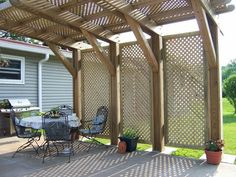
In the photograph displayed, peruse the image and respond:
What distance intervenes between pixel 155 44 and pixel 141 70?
71 centimetres

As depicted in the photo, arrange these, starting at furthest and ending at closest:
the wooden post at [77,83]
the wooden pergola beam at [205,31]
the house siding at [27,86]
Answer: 1. the house siding at [27,86]
2. the wooden post at [77,83]
3. the wooden pergola beam at [205,31]

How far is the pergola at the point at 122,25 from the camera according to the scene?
4.63 metres

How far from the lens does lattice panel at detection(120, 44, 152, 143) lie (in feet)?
20.1

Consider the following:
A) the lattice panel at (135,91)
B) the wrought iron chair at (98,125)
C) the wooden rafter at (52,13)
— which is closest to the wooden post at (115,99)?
the lattice panel at (135,91)

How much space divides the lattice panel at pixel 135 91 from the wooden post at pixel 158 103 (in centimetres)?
21

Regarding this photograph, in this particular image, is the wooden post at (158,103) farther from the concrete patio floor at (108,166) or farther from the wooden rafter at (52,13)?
→ the wooden rafter at (52,13)

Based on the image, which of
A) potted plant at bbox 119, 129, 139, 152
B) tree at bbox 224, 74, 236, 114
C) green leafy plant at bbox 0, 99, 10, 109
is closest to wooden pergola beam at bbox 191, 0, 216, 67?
potted plant at bbox 119, 129, 139, 152

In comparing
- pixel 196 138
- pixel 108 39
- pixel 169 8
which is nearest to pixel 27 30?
pixel 108 39

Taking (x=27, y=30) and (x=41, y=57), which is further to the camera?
(x=41, y=57)

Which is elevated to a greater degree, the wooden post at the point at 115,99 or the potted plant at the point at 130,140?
the wooden post at the point at 115,99

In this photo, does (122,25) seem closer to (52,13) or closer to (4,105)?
(52,13)

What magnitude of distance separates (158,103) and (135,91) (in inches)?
30.3

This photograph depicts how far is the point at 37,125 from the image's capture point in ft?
17.8

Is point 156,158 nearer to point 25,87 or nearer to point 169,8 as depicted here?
point 169,8
